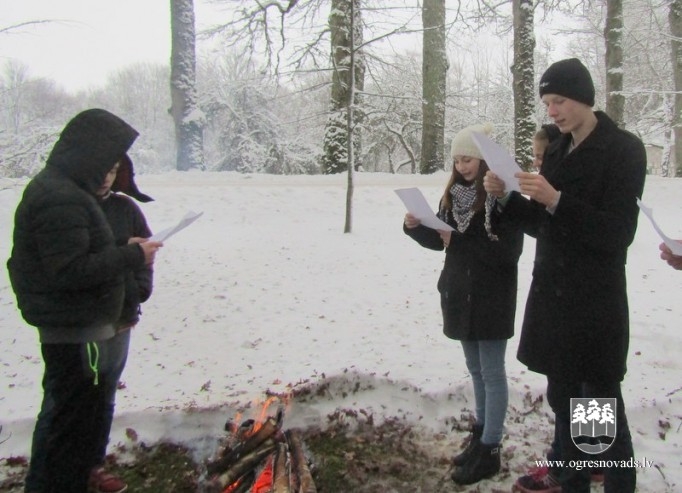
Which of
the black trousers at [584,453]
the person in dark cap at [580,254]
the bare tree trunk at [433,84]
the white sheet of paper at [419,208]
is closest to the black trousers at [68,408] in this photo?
the white sheet of paper at [419,208]

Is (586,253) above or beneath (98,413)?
above

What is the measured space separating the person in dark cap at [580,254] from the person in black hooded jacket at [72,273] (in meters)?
1.77

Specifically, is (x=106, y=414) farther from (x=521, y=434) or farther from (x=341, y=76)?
(x=341, y=76)

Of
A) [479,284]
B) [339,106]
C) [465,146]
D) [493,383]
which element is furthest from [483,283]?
[339,106]

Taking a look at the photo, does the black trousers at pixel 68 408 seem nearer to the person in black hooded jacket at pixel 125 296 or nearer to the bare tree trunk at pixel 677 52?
the person in black hooded jacket at pixel 125 296

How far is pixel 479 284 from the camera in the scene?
2.86m

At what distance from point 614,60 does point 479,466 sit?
12.5 metres

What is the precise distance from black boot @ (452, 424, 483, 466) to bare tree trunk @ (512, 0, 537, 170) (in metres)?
10.0

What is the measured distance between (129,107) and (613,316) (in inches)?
2119

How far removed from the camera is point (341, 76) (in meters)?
11.4

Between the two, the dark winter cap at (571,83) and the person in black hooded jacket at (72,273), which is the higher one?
the dark winter cap at (571,83)

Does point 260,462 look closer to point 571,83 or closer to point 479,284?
point 479,284

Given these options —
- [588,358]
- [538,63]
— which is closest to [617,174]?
[588,358]

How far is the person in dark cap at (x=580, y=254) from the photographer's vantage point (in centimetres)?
221
